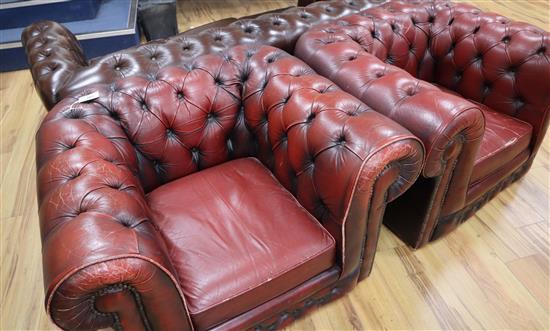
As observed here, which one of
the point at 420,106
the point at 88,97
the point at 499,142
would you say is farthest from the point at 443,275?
the point at 88,97

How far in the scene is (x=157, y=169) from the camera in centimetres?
146

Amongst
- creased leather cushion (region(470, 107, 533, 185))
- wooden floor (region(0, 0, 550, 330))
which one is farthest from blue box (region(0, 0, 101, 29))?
creased leather cushion (region(470, 107, 533, 185))

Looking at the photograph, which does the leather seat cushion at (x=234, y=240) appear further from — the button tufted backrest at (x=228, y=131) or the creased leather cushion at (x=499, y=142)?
the creased leather cushion at (x=499, y=142)

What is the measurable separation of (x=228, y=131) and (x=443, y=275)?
104 centimetres

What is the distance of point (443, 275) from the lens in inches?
63.2

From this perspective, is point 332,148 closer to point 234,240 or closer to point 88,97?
point 234,240

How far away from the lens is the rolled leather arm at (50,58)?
57.5 inches

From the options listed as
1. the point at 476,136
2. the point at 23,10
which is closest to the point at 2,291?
the point at 476,136

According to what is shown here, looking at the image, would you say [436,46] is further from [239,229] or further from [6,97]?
[6,97]

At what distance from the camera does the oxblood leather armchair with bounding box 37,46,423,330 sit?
883 millimetres

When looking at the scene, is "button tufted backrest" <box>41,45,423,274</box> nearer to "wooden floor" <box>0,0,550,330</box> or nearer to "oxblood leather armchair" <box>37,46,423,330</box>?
"oxblood leather armchair" <box>37,46,423,330</box>

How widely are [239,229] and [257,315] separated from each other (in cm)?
27

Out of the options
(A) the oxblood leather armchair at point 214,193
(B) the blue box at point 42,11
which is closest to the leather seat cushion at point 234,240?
(A) the oxblood leather armchair at point 214,193

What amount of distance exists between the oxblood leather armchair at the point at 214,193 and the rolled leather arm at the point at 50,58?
20cm
